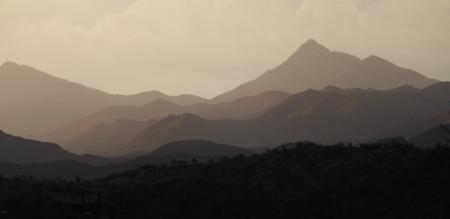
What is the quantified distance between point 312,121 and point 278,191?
400 feet

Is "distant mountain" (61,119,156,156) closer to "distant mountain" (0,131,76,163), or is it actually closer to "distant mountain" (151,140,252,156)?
"distant mountain" (0,131,76,163)

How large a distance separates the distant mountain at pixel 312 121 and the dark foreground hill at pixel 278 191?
329 ft

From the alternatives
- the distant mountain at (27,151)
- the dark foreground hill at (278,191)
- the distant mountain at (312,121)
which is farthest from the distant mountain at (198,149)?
the dark foreground hill at (278,191)

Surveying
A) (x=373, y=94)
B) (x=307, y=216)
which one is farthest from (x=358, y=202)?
(x=373, y=94)

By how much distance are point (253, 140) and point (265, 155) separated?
114 meters

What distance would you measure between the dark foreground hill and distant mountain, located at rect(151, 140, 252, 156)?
66057 mm

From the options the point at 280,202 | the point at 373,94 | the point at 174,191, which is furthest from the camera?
the point at 373,94

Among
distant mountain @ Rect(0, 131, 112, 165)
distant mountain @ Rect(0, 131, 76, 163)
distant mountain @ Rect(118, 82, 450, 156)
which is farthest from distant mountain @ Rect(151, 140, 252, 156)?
distant mountain @ Rect(118, 82, 450, 156)

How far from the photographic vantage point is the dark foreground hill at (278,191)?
1953cm

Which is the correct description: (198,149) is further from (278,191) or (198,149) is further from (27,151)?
(278,191)

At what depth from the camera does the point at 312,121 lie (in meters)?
144

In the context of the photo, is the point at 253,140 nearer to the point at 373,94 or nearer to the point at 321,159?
the point at 373,94

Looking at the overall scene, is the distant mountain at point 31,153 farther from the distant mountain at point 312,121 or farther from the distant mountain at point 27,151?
the distant mountain at point 312,121

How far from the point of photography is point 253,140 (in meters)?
145
